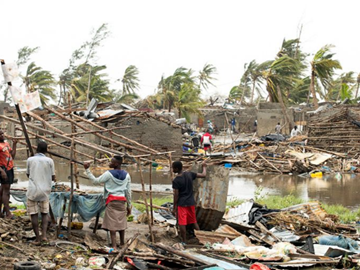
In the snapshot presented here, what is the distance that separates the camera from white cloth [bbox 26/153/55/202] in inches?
249

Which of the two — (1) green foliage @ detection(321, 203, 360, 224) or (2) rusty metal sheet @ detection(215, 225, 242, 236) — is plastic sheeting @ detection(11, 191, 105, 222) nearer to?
(2) rusty metal sheet @ detection(215, 225, 242, 236)

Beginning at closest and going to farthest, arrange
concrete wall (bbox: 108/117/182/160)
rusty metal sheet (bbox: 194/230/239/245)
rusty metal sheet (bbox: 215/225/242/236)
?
rusty metal sheet (bbox: 194/230/239/245) < rusty metal sheet (bbox: 215/225/242/236) < concrete wall (bbox: 108/117/182/160)

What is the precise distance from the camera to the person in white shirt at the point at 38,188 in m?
6.32

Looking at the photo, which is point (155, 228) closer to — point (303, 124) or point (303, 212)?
point (303, 212)

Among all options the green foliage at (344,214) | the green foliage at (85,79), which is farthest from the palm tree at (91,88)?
the green foliage at (344,214)

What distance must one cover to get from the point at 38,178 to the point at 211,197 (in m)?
2.84

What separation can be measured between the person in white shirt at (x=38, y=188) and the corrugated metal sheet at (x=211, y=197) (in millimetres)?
2525

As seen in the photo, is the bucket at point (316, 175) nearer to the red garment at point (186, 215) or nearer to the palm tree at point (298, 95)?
the red garment at point (186, 215)

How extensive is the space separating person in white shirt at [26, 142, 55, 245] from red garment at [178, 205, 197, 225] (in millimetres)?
2076

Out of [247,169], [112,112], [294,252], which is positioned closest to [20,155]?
[112,112]

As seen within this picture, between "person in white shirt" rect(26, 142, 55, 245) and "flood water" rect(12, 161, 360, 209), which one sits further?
"flood water" rect(12, 161, 360, 209)

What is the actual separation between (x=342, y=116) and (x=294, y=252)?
15586 mm

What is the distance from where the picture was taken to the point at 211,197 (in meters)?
7.76

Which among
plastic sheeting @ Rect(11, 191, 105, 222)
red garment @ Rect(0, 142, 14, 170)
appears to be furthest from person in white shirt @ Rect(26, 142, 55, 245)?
red garment @ Rect(0, 142, 14, 170)
